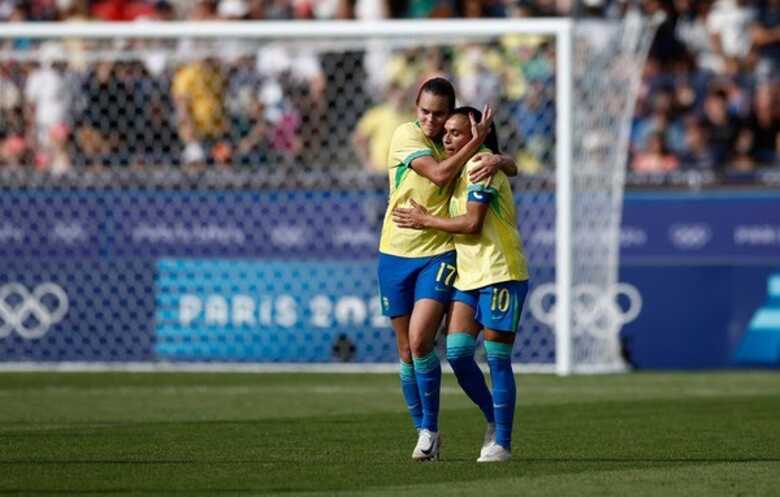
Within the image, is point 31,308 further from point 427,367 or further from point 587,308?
point 427,367

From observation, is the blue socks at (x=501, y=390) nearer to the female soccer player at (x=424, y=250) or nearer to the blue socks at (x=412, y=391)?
the female soccer player at (x=424, y=250)

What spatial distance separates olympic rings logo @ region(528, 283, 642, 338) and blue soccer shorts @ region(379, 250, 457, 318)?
27.2 ft

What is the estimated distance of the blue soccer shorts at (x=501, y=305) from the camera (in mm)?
9812

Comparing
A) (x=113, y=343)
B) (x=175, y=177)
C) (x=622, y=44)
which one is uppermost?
(x=622, y=44)

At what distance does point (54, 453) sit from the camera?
10414 millimetres

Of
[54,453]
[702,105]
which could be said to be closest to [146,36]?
[702,105]

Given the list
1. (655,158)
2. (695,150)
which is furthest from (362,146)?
(695,150)

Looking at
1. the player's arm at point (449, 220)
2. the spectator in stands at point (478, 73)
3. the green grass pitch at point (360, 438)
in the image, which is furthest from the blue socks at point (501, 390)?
the spectator in stands at point (478, 73)

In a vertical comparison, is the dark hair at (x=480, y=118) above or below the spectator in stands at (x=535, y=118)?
above

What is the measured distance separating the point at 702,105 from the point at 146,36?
6.94 metres

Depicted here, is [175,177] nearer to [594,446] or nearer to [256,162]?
[256,162]

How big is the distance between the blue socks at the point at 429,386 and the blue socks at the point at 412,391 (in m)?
0.20

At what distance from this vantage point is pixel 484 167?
9.78 meters

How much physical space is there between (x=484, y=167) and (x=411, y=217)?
1.59ft
